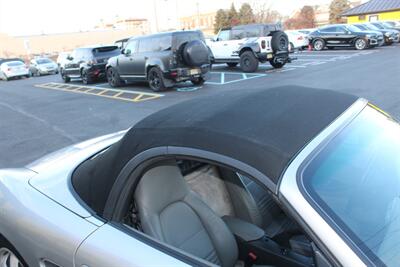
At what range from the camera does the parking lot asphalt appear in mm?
7622

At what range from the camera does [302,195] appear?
1.38 metres

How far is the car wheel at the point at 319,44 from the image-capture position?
26031 mm

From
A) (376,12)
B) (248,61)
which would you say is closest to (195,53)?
(248,61)

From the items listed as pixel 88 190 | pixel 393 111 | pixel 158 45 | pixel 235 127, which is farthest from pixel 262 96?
pixel 158 45

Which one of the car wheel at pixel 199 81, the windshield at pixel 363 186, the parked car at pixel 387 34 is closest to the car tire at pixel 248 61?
the car wheel at pixel 199 81

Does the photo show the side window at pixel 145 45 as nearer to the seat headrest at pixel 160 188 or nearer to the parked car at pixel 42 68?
the seat headrest at pixel 160 188

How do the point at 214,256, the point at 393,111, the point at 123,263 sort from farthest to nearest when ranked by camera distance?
the point at 393,111
the point at 214,256
the point at 123,263

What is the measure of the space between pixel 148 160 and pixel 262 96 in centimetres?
75

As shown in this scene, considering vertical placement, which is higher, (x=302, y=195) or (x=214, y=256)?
(x=302, y=195)

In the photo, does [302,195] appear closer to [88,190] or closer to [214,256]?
[214,256]

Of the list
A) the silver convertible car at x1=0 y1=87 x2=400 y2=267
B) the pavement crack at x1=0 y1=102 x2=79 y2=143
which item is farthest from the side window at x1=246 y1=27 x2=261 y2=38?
the silver convertible car at x1=0 y1=87 x2=400 y2=267

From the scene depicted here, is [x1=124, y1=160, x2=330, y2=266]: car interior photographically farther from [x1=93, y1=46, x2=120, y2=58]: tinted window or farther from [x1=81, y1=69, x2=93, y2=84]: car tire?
[x1=81, y1=69, x2=93, y2=84]: car tire

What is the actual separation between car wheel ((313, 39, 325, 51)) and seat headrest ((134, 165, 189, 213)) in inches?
1026

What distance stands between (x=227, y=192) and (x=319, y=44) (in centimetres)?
2572
